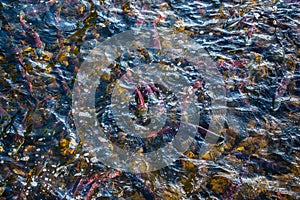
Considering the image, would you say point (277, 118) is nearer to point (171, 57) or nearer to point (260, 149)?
point (260, 149)

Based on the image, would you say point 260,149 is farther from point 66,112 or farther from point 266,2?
point 266,2

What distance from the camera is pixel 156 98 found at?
3.82 m

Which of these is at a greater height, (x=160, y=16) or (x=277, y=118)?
(x=160, y=16)

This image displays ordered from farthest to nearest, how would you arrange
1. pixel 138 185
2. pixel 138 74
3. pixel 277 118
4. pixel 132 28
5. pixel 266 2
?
pixel 266 2
pixel 132 28
pixel 138 74
pixel 277 118
pixel 138 185

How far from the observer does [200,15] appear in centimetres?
464

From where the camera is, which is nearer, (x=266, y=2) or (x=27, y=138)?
(x=27, y=138)

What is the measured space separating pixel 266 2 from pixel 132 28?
177 cm

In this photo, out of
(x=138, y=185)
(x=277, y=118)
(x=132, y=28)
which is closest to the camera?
(x=138, y=185)

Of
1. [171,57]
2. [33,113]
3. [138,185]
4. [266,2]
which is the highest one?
[266,2]

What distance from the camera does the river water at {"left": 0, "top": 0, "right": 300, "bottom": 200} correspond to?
3.24m

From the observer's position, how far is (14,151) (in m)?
3.35

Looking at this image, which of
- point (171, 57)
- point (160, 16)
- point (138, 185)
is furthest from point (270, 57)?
point (138, 185)

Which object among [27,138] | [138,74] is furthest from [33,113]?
[138,74]

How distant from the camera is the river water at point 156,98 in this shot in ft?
10.6
